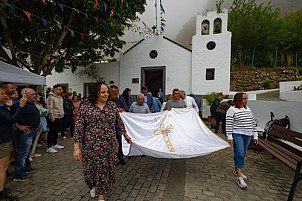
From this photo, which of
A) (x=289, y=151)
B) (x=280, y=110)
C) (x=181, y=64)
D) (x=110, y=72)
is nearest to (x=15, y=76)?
(x=289, y=151)

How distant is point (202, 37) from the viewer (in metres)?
11.4

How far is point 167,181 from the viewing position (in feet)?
9.34

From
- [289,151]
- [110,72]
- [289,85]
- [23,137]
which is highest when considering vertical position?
[110,72]

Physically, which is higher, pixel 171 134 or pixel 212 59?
pixel 212 59

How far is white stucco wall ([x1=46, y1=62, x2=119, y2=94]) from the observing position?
1339 cm

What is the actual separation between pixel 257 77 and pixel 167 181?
17582 millimetres

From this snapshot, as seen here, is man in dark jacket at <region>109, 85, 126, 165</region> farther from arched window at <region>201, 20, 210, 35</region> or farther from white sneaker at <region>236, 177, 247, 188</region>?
arched window at <region>201, 20, 210, 35</region>

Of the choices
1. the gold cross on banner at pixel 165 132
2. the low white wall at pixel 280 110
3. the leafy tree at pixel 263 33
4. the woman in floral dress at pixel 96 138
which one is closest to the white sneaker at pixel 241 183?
the gold cross on banner at pixel 165 132

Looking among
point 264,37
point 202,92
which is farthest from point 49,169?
point 264,37

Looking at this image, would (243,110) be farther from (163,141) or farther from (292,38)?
(292,38)

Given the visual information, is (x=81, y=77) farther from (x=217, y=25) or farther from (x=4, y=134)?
(x=217, y=25)

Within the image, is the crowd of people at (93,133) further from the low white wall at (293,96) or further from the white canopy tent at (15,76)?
the low white wall at (293,96)

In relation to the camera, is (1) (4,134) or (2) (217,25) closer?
(1) (4,134)

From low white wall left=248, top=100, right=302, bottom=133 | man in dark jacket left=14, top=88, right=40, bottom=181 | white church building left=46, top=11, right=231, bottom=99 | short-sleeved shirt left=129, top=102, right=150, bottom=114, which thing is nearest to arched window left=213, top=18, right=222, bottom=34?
white church building left=46, top=11, right=231, bottom=99
